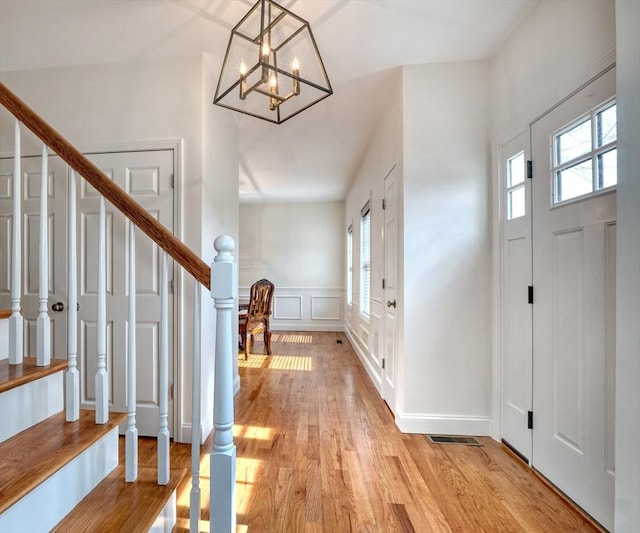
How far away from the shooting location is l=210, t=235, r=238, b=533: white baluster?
930 millimetres

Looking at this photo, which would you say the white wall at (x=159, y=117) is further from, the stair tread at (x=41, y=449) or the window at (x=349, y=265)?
the window at (x=349, y=265)

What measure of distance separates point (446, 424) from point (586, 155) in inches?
71.5

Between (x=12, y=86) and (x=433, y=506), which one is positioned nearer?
(x=433, y=506)

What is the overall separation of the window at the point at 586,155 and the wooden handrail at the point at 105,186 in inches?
69.4

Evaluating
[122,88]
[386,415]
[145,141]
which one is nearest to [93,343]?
[145,141]

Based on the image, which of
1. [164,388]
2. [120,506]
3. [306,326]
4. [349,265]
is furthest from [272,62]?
[306,326]

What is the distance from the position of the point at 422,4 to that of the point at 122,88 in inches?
80.4

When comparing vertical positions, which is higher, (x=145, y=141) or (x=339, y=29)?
(x=339, y=29)

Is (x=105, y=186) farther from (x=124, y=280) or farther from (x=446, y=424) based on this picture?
(x=446, y=424)

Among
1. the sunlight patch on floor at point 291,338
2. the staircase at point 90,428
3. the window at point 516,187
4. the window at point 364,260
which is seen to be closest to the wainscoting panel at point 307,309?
the sunlight patch on floor at point 291,338

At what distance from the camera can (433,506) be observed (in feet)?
4.73

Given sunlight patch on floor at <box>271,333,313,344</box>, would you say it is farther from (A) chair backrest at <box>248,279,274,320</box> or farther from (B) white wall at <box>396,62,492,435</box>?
(B) white wall at <box>396,62,492,435</box>

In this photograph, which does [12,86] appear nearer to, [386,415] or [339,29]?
[339,29]

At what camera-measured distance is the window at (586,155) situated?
131 centimetres
